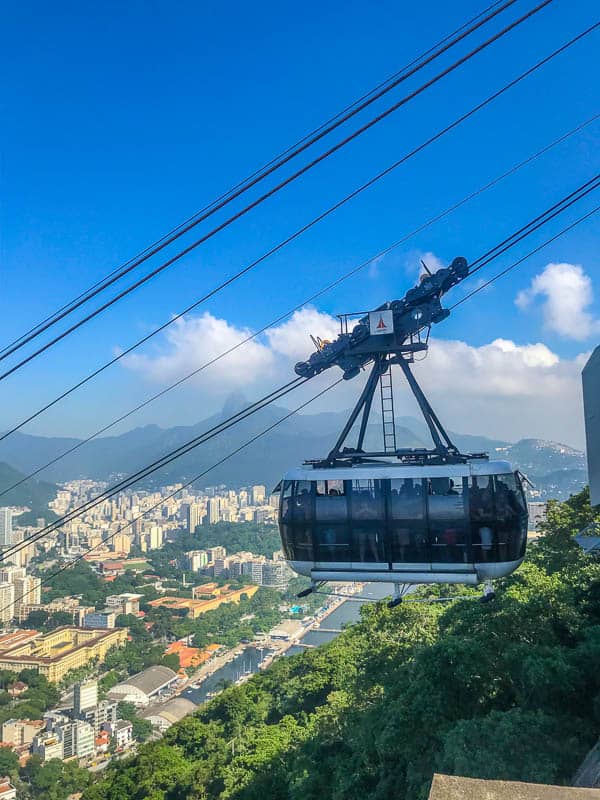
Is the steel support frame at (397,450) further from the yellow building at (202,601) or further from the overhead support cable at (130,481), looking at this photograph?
the yellow building at (202,601)

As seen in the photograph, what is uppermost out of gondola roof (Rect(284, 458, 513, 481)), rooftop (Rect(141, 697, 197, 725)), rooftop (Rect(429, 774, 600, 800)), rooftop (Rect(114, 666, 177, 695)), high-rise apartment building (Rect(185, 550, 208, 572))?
gondola roof (Rect(284, 458, 513, 481))

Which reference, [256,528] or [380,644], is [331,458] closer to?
[380,644]

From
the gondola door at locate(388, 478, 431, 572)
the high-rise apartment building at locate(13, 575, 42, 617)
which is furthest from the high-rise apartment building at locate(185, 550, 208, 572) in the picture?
the gondola door at locate(388, 478, 431, 572)

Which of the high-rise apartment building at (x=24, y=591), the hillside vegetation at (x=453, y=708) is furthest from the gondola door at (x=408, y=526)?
the high-rise apartment building at (x=24, y=591)

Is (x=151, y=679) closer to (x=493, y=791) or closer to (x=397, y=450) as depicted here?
(x=397, y=450)

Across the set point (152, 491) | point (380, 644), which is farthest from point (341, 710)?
point (152, 491)

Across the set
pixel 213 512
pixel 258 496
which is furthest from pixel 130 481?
pixel 258 496

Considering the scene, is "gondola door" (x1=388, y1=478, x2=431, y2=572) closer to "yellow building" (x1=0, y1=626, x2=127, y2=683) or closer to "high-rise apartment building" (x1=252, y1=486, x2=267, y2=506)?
"yellow building" (x1=0, y1=626, x2=127, y2=683)
